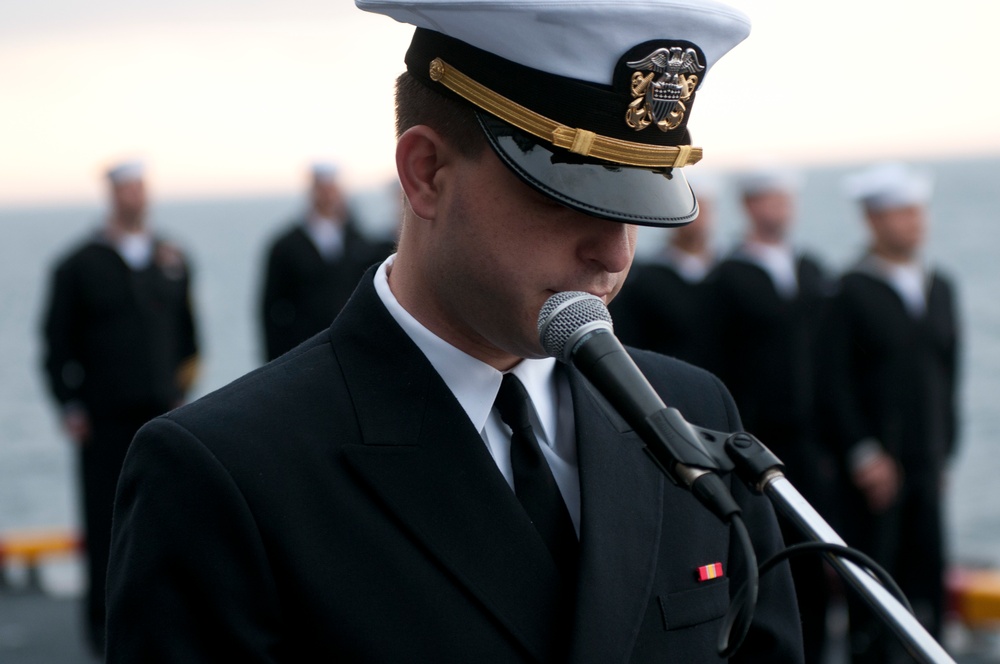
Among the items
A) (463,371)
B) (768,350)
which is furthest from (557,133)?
(768,350)

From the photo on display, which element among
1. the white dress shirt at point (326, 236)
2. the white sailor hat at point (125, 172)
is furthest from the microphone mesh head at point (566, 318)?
the white dress shirt at point (326, 236)

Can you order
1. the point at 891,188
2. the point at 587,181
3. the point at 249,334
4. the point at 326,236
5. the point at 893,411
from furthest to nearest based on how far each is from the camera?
the point at 249,334 < the point at 326,236 < the point at 891,188 < the point at 893,411 < the point at 587,181

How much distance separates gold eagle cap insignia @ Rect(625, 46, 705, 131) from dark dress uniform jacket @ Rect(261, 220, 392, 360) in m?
7.31

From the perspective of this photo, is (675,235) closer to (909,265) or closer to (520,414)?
(909,265)

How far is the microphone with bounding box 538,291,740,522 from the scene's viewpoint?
1514mm

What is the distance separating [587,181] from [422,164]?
0.78 ft

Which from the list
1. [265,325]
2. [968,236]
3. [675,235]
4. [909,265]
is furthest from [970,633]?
[968,236]

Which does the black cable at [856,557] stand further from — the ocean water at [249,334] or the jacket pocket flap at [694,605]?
the ocean water at [249,334]

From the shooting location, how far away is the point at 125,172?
7.28 meters

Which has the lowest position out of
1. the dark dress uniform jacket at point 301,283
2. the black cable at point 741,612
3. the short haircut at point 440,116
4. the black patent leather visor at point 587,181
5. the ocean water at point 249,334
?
the ocean water at point 249,334

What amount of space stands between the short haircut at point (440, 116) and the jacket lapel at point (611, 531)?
1.37 feet

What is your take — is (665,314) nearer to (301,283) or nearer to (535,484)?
(301,283)

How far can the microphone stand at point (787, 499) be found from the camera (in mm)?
1446

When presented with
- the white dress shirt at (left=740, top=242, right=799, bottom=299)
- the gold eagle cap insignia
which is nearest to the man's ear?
the gold eagle cap insignia
